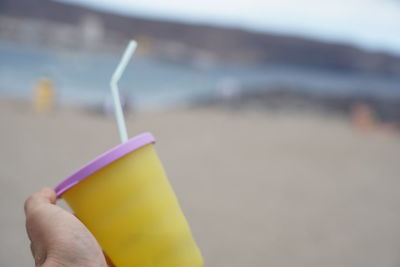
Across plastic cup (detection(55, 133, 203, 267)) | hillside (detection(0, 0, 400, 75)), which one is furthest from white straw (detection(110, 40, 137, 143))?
hillside (detection(0, 0, 400, 75))

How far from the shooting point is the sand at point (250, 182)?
2.02 meters

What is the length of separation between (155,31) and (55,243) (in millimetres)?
7209

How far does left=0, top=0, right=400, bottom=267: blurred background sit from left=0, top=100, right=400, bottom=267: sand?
0.04ft

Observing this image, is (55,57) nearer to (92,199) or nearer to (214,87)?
(214,87)

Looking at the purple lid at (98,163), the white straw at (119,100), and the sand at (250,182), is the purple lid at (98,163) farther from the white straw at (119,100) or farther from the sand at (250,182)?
the sand at (250,182)

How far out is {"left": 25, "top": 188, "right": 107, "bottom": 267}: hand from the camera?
0.55 metres

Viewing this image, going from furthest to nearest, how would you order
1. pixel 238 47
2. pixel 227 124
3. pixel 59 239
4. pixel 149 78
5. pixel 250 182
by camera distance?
pixel 238 47
pixel 149 78
pixel 227 124
pixel 250 182
pixel 59 239

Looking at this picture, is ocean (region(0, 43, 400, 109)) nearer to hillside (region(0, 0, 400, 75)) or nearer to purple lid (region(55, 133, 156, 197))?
hillside (region(0, 0, 400, 75))

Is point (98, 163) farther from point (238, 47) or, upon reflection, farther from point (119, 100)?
point (238, 47)

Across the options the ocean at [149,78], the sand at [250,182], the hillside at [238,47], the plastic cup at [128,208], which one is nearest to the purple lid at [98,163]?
the plastic cup at [128,208]

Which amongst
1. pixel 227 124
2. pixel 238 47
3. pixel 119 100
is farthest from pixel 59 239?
pixel 238 47

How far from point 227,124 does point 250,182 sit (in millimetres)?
2731

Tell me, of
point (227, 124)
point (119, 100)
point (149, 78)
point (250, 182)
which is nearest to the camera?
point (119, 100)

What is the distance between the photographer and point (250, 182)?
10.1 ft
